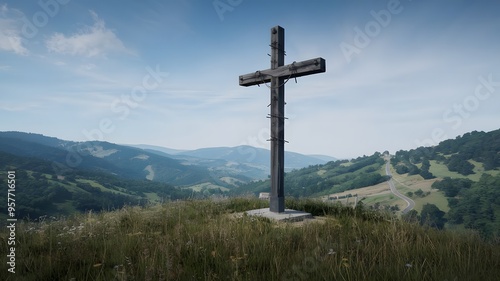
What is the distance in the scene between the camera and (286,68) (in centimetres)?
752

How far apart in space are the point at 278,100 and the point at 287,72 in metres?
0.74

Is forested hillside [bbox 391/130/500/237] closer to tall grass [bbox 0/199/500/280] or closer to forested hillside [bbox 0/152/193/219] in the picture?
tall grass [bbox 0/199/500/280]

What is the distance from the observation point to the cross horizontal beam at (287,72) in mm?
6855

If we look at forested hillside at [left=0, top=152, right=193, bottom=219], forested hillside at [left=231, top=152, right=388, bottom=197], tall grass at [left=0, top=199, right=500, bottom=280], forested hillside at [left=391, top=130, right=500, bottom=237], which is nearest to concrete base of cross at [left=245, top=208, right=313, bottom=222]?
tall grass at [left=0, top=199, right=500, bottom=280]

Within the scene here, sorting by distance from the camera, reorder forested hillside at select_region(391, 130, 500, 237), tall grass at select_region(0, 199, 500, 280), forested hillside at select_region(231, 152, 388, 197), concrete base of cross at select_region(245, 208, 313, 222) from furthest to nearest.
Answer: forested hillside at select_region(231, 152, 388, 197), forested hillside at select_region(391, 130, 500, 237), concrete base of cross at select_region(245, 208, 313, 222), tall grass at select_region(0, 199, 500, 280)

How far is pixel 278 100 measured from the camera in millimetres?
7629

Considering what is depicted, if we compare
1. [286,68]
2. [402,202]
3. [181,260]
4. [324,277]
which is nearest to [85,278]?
[181,260]

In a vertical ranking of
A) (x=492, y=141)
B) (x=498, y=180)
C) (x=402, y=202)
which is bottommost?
(x=402, y=202)

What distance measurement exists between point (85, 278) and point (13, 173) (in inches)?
104

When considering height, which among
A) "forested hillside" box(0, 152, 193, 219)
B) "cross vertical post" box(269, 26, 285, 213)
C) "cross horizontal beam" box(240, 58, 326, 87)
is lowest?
"forested hillside" box(0, 152, 193, 219)

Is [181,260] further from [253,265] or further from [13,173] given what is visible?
[13,173]

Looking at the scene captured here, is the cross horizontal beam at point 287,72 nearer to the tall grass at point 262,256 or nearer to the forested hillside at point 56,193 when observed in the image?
the tall grass at point 262,256

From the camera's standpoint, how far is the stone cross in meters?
7.34

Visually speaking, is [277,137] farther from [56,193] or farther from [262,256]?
[56,193]
